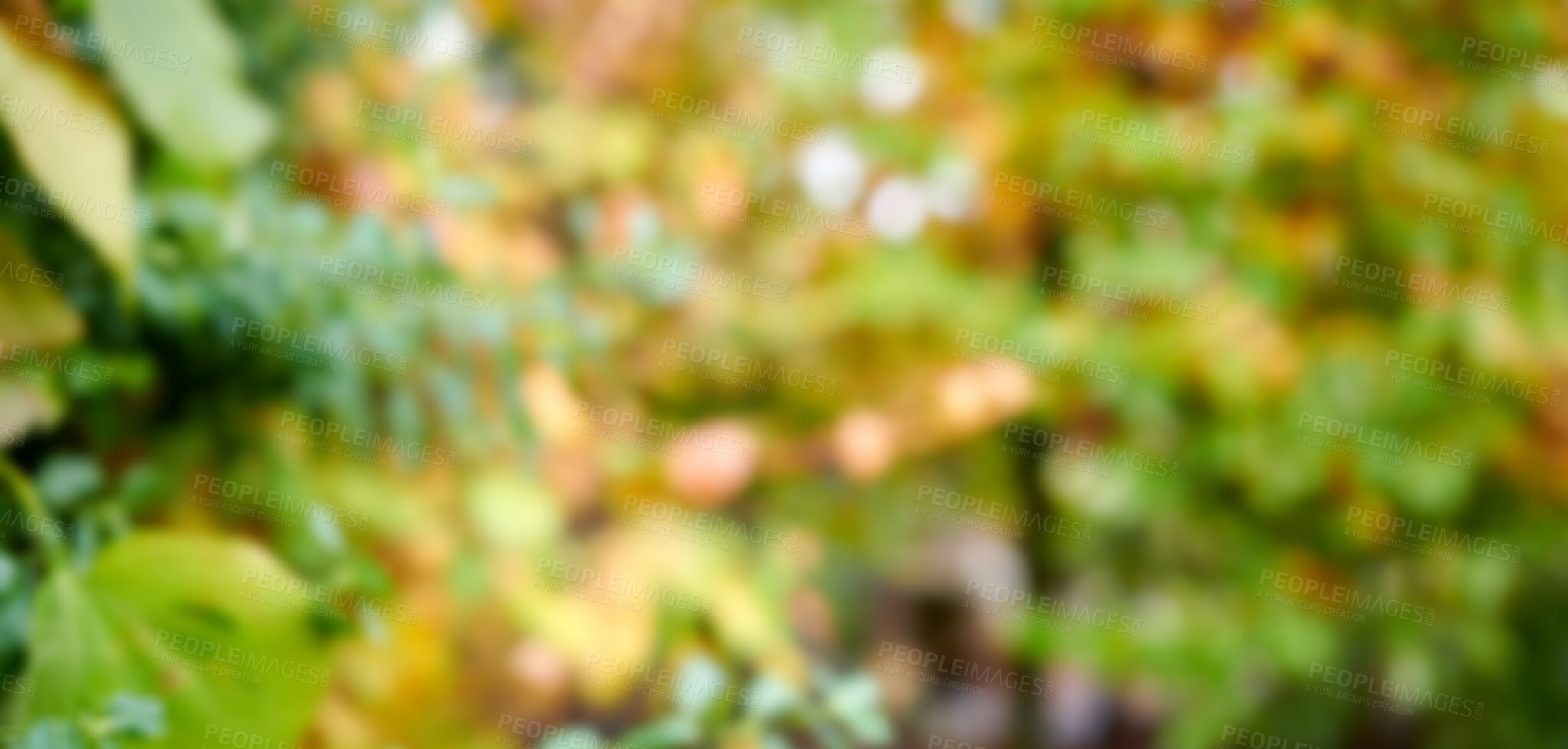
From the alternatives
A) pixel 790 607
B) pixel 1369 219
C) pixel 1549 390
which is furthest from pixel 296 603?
pixel 1549 390

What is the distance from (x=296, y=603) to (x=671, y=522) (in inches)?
21.3
